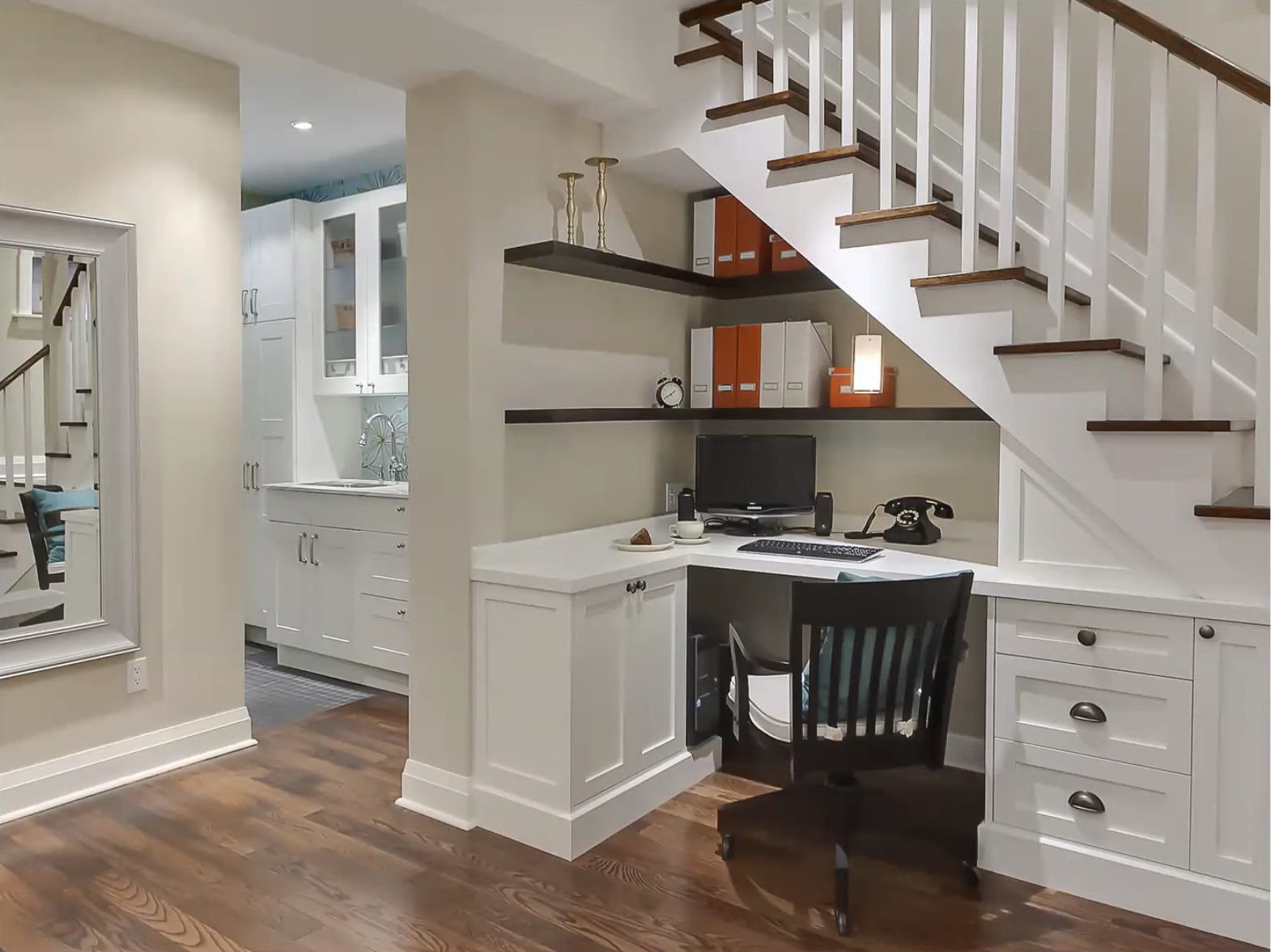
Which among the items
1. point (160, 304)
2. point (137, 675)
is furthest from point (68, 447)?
point (137, 675)

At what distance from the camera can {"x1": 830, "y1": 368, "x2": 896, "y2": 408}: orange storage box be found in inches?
132

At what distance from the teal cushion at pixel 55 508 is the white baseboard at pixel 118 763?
2.18ft

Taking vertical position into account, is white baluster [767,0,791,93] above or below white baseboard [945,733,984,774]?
above

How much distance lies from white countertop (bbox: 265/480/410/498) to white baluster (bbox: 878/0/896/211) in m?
2.31

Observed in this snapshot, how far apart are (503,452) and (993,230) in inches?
65.6

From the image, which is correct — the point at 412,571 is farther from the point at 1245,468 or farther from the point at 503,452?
the point at 1245,468

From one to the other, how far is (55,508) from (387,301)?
1.99 meters

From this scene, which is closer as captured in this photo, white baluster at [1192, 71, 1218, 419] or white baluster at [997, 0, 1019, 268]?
white baluster at [1192, 71, 1218, 419]

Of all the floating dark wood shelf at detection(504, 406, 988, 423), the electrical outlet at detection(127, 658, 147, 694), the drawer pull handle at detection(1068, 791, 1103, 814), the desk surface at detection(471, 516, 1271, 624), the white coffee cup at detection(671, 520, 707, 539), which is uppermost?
the floating dark wood shelf at detection(504, 406, 988, 423)

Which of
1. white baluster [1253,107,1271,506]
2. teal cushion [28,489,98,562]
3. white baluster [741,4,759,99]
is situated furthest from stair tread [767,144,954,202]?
teal cushion [28,489,98,562]

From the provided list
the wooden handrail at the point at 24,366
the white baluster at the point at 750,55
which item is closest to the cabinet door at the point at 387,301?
the wooden handrail at the point at 24,366

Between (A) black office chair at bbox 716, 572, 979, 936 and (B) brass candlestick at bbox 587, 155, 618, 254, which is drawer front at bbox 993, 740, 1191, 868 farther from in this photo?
(B) brass candlestick at bbox 587, 155, 618, 254

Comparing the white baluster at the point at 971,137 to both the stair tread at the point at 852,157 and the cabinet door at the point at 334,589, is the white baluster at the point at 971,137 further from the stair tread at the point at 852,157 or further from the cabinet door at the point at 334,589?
the cabinet door at the point at 334,589

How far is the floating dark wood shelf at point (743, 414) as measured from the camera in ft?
9.71
